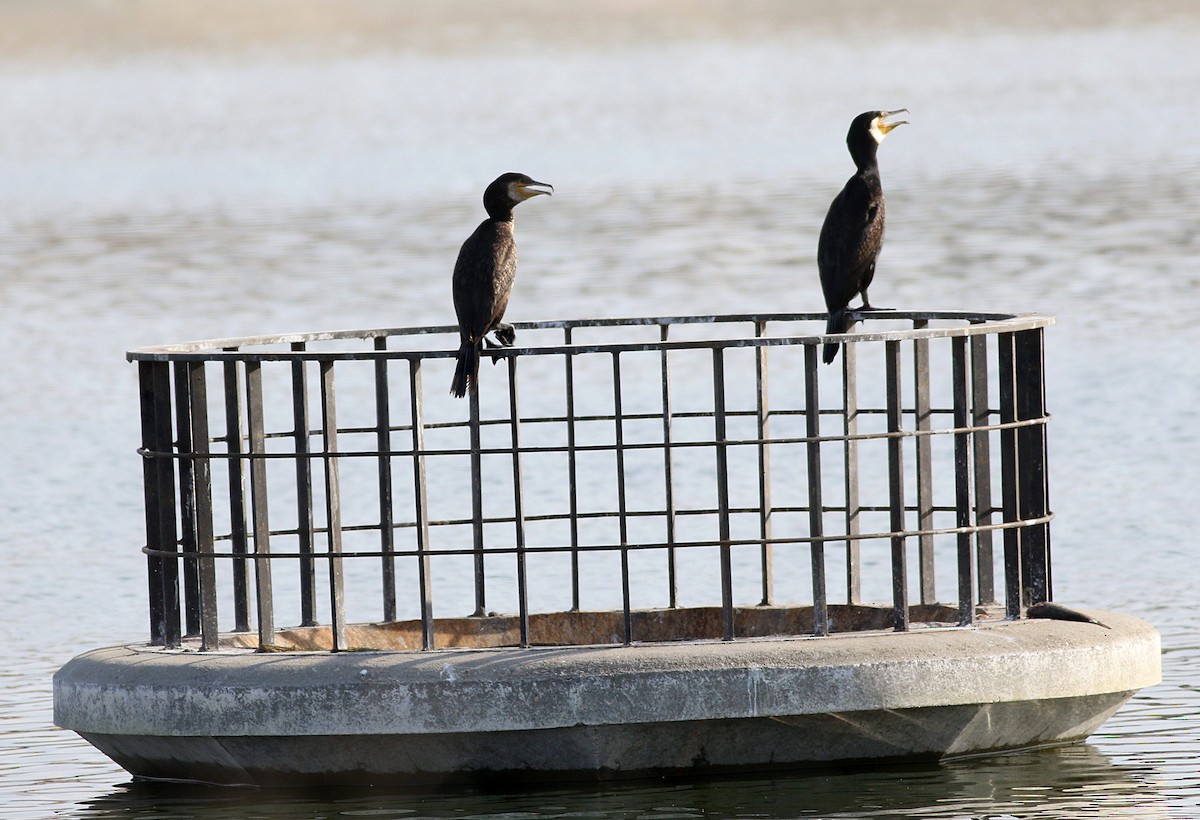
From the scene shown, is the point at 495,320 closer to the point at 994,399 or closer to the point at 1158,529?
the point at 1158,529

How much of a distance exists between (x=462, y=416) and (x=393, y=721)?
49.1ft

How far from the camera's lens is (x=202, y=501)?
10594mm

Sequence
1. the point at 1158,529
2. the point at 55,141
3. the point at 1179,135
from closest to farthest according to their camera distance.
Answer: the point at 1158,529 < the point at 1179,135 < the point at 55,141

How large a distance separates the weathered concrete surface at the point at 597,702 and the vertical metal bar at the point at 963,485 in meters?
0.18

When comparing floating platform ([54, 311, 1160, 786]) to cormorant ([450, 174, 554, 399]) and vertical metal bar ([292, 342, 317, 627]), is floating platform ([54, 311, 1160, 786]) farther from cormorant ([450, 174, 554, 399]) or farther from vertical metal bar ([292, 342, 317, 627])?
cormorant ([450, 174, 554, 399])

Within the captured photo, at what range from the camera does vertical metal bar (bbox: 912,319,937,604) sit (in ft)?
36.5

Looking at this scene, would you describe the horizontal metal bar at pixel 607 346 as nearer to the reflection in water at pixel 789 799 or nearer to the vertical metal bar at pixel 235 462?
the vertical metal bar at pixel 235 462

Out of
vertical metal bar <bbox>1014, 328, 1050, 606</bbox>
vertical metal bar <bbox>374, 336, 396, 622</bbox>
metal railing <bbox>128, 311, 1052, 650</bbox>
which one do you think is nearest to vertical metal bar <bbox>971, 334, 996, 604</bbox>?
metal railing <bbox>128, 311, 1052, 650</bbox>

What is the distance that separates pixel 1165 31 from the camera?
110375 millimetres

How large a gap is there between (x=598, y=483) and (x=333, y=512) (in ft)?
32.1

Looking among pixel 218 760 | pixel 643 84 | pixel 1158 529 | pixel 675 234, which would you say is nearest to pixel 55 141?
pixel 643 84

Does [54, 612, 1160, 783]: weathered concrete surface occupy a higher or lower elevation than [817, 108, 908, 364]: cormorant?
lower

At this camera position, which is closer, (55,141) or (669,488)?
(669,488)

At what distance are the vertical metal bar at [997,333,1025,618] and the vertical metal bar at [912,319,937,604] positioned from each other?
0.40m
